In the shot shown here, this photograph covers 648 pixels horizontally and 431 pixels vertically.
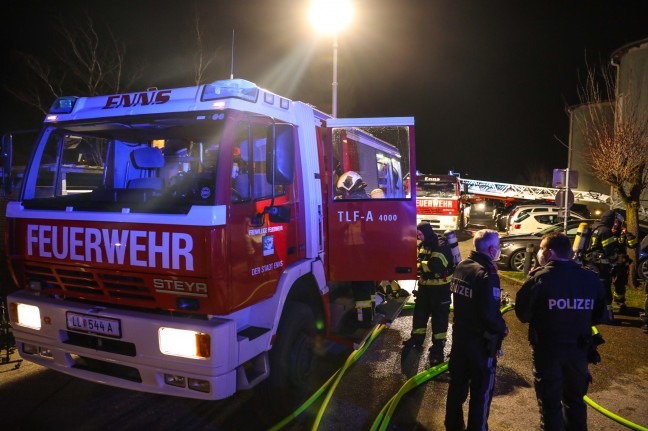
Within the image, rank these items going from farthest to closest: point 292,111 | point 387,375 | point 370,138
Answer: point 370,138, point 387,375, point 292,111

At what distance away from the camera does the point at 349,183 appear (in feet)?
16.1

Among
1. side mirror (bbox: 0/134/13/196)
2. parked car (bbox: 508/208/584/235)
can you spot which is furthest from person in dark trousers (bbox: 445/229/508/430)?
parked car (bbox: 508/208/584/235)

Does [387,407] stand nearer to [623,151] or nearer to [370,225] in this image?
[370,225]

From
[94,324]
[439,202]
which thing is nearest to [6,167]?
[94,324]

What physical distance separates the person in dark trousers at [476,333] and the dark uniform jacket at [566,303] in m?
0.29

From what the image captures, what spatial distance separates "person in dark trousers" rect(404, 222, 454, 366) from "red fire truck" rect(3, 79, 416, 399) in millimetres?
1348

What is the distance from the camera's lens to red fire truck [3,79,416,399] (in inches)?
118

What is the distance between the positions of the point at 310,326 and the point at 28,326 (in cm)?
230

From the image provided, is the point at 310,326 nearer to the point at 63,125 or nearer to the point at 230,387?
the point at 230,387

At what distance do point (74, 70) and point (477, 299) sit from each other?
14817 mm

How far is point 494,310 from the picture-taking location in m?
3.33

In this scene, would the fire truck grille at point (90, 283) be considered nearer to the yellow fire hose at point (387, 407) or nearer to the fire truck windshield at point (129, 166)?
the fire truck windshield at point (129, 166)

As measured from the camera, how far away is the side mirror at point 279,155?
3281 mm

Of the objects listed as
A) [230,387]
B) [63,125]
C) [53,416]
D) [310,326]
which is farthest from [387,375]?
[63,125]
